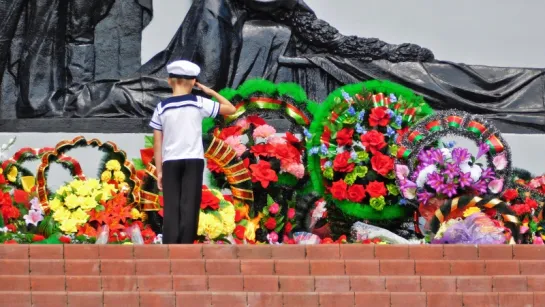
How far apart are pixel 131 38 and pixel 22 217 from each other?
101 inches

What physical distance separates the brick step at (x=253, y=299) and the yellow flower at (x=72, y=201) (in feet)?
8.85

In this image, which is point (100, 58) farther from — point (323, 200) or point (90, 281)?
point (90, 281)

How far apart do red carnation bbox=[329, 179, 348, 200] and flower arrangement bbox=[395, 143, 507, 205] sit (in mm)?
447

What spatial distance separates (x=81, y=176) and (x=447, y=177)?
110 inches

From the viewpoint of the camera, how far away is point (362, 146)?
1180 centimetres

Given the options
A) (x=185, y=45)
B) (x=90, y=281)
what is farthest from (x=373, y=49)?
(x=90, y=281)

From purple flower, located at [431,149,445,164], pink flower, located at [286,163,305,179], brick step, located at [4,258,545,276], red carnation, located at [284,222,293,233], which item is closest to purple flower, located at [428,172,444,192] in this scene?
purple flower, located at [431,149,445,164]

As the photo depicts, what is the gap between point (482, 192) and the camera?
11.4m

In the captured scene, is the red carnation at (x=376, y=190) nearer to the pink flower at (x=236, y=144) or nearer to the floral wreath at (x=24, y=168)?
the pink flower at (x=236, y=144)

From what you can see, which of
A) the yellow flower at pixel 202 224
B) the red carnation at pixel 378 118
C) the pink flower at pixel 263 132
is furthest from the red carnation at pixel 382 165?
the yellow flower at pixel 202 224

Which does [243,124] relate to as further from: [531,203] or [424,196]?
[531,203]

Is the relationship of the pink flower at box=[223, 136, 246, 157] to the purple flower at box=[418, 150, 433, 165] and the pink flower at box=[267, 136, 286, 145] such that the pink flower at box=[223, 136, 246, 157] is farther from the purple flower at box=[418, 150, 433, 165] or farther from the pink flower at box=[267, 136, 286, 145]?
the purple flower at box=[418, 150, 433, 165]

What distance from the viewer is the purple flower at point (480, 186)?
447 inches

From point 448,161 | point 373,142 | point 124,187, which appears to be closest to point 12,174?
point 124,187
